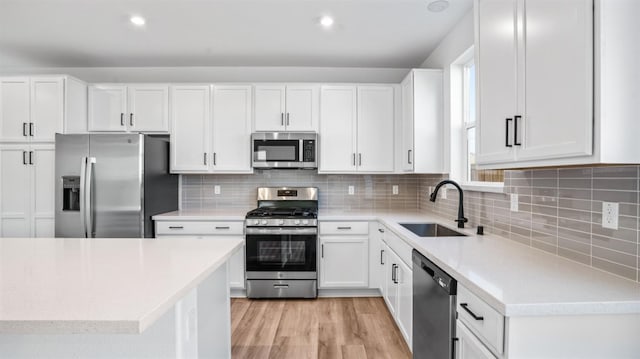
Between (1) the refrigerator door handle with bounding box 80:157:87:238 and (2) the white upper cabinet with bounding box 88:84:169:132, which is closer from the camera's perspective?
(1) the refrigerator door handle with bounding box 80:157:87:238

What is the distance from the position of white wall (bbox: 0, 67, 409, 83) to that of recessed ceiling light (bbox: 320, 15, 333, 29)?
110 centimetres

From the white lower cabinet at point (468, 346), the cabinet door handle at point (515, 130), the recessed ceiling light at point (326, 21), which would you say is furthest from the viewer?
the recessed ceiling light at point (326, 21)

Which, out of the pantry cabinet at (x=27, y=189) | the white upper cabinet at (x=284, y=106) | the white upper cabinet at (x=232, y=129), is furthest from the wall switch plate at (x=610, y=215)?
the pantry cabinet at (x=27, y=189)

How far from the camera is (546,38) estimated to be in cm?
122

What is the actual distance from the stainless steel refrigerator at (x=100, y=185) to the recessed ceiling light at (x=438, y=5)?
9.20ft

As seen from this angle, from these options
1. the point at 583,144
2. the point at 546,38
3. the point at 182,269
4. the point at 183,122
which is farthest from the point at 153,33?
the point at 583,144

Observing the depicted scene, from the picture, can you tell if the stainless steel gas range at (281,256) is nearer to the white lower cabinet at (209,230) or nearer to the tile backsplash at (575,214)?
the white lower cabinet at (209,230)

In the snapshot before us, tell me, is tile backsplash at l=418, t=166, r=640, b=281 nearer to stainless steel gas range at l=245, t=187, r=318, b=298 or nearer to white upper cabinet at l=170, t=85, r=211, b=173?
stainless steel gas range at l=245, t=187, r=318, b=298

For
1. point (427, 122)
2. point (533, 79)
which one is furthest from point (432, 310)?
point (427, 122)

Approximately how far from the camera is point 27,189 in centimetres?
319

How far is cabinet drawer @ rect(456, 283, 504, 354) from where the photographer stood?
3.47 ft

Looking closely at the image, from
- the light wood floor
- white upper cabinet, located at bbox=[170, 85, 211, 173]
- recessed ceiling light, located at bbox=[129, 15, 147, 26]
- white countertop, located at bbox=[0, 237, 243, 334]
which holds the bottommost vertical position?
the light wood floor

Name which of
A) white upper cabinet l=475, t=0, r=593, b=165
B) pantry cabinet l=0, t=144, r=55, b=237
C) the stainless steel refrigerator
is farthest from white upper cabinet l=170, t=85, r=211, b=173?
white upper cabinet l=475, t=0, r=593, b=165

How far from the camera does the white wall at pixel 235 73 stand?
12.6ft
